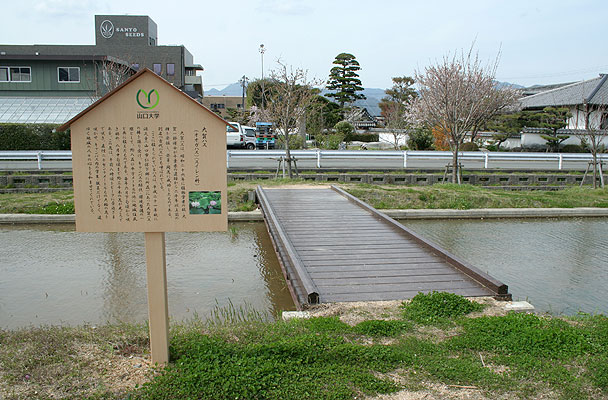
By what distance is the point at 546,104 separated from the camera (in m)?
35.7

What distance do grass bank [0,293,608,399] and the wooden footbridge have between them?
0.90m

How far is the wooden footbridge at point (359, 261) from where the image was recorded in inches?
231

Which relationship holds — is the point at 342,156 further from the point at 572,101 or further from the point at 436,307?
the point at 572,101

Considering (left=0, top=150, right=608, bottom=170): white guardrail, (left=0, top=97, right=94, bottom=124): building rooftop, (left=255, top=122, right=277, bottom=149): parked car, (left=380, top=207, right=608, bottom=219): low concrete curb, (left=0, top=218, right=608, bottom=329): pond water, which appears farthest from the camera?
(left=255, top=122, right=277, bottom=149): parked car

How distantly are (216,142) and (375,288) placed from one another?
3.09 m

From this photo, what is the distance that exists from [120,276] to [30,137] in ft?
55.3

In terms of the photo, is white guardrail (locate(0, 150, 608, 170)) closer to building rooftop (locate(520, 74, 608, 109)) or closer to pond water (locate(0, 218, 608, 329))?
pond water (locate(0, 218, 608, 329))

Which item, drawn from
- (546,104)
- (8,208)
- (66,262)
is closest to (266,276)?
(66,262)

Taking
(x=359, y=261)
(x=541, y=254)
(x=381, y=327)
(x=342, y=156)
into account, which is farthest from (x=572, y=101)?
(x=381, y=327)

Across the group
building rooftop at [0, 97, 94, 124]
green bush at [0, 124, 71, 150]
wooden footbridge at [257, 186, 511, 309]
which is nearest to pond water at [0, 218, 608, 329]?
wooden footbridge at [257, 186, 511, 309]

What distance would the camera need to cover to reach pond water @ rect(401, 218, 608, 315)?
22.7 ft

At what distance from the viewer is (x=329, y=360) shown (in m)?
3.94

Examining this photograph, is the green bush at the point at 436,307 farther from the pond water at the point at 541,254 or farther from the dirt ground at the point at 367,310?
the pond water at the point at 541,254

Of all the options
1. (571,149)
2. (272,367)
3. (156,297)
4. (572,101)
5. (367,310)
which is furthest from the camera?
(572,101)
